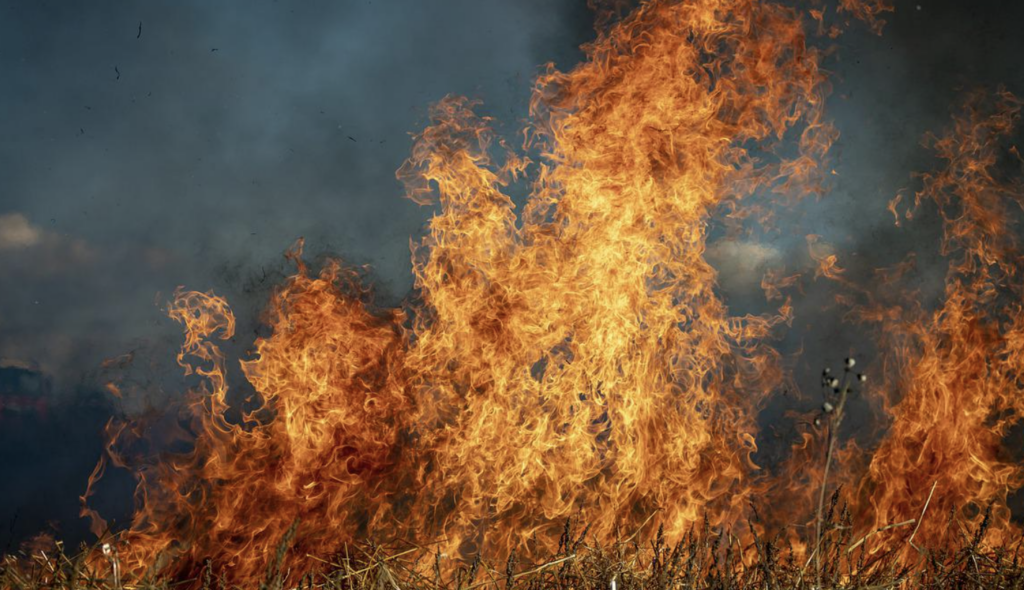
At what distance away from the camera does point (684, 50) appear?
963 centimetres

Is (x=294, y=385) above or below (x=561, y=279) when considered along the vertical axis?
below

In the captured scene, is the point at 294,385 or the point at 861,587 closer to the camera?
the point at 861,587

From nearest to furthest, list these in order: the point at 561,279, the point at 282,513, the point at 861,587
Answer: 1. the point at 861,587
2. the point at 282,513
3. the point at 561,279

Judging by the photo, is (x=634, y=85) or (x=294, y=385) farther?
(x=634, y=85)

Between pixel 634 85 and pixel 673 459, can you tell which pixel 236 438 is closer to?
pixel 673 459

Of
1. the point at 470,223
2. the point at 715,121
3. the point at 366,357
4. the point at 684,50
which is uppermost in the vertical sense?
the point at 684,50

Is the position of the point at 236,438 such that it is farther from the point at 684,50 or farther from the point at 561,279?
the point at 684,50

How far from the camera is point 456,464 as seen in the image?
28.0ft

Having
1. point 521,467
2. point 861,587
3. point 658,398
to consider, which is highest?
point 658,398

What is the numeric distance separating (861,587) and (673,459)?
12.1 feet

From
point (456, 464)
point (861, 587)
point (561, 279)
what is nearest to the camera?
point (861, 587)

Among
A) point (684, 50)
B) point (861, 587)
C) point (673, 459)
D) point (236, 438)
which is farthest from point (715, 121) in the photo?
point (236, 438)

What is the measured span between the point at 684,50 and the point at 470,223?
3.99 metres

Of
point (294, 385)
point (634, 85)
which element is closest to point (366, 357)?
point (294, 385)
